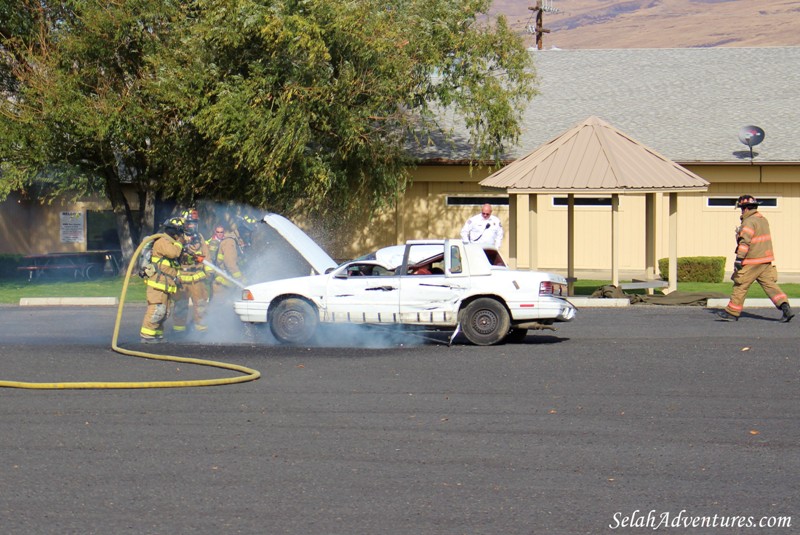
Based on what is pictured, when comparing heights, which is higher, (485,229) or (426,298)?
(485,229)

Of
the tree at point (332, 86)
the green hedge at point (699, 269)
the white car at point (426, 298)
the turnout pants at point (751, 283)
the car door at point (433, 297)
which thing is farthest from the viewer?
the green hedge at point (699, 269)

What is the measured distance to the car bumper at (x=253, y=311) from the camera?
45.5 ft

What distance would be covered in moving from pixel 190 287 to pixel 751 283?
8.33m

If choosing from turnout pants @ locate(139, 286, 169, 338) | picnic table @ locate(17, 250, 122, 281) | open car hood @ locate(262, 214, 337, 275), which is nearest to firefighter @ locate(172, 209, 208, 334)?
turnout pants @ locate(139, 286, 169, 338)

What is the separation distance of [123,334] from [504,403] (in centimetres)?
725

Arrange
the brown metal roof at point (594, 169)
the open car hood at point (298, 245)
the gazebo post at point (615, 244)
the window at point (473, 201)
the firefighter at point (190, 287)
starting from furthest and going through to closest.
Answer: the window at point (473, 201) < the gazebo post at point (615, 244) < the brown metal roof at point (594, 169) < the open car hood at point (298, 245) < the firefighter at point (190, 287)

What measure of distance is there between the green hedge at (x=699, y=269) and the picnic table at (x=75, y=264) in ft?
49.2

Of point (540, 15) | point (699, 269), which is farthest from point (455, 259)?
point (540, 15)

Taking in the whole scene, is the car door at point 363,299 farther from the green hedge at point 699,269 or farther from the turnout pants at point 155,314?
the green hedge at point 699,269

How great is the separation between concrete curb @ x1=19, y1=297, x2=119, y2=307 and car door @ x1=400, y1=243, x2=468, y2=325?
8590mm

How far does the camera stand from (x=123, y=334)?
49.3 feet

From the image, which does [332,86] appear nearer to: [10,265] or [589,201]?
[589,201]

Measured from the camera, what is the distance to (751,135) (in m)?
25.4

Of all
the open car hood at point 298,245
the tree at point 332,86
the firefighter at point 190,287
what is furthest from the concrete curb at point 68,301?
the open car hood at point 298,245
